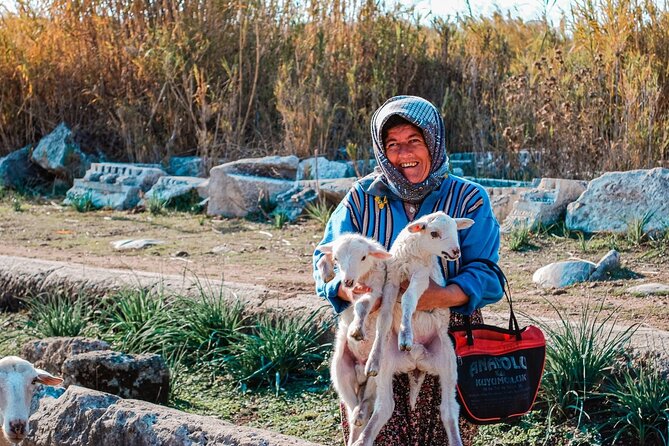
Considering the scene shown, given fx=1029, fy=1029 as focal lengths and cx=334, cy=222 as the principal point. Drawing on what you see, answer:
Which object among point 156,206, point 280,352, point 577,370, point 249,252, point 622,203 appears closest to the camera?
point 577,370

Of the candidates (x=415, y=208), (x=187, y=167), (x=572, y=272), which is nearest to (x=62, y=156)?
(x=187, y=167)

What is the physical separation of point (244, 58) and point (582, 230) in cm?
691

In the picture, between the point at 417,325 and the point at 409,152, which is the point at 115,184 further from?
the point at 417,325

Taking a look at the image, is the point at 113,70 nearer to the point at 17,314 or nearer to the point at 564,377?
the point at 17,314

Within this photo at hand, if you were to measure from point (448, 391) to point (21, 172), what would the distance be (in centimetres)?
1249

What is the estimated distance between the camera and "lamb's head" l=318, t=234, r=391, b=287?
3416 millimetres

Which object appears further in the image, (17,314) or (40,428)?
(17,314)

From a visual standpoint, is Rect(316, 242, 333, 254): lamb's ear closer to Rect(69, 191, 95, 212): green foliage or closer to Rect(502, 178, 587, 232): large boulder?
Rect(502, 178, 587, 232): large boulder

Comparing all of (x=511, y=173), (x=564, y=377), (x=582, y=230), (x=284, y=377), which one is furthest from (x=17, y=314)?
(x=511, y=173)

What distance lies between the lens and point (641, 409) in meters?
4.66

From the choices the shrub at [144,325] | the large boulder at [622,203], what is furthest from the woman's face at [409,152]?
the large boulder at [622,203]

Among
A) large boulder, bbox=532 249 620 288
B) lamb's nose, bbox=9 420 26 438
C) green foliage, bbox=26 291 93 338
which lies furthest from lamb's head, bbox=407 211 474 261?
large boulder, bbox=532 249 620 288

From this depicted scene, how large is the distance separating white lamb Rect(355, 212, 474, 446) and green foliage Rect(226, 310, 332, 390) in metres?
2.29

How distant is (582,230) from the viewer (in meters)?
9.09
